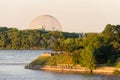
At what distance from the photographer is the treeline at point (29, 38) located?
567ft

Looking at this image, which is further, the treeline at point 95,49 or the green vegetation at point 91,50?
the green vegetation at point 91,50

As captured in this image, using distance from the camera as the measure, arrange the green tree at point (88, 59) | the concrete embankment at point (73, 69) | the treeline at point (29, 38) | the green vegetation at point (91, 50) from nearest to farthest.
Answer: the concrete embankment at point (73, 69) → the green tree at point (88, 59) → the green vegetation at point (91, 50) → the treeline at point (29, 38)

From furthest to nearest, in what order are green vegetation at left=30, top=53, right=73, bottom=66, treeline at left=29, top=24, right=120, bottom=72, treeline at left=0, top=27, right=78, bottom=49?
1. treeline at left=0, top=27, right=78, bottom=49
2. green vegetation at left=30, top=53, right=73, bottom=66
3. treeline at left=29, top=24, right=120, bottom=72

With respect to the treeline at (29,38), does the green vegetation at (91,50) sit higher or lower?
lower

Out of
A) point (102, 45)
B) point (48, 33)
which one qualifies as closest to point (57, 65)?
point (102, 45)

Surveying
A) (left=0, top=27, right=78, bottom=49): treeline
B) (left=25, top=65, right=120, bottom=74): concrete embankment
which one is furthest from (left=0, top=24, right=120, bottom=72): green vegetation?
(left=0, top=27, right=78, bottom=49): treeline

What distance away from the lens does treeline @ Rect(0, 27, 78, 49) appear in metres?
173

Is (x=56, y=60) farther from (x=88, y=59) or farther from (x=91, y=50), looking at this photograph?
(x=88, y=59)

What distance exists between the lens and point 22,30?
18600 cm

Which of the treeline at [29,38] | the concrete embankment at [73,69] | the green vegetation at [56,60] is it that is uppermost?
the treeline at [29,38]

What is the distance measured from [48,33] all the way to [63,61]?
85.3m

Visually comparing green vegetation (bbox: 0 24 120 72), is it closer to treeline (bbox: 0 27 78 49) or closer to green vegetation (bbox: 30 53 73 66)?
green vegetation (bbox: 30 53 73 66)

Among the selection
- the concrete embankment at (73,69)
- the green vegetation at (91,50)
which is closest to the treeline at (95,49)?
the green vegetation at (91,50)

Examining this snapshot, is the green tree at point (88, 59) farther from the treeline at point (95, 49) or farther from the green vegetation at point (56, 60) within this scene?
the green vegetation at point (56, 60)
